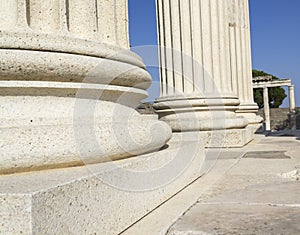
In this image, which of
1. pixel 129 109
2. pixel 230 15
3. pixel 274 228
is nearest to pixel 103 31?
pixel 129 109

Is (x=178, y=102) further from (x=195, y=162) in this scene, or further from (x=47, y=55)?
(x=47, y=55)

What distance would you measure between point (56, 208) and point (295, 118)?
8900 cm

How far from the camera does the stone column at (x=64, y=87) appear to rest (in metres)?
4.57

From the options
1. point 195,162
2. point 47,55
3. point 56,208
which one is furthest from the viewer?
point 195,162

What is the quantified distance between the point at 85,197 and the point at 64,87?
6.13 feet

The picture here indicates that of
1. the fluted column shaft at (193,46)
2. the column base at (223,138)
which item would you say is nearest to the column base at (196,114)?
the column base at (223,138)

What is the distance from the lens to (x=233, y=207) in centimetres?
569

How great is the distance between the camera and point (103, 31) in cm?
618

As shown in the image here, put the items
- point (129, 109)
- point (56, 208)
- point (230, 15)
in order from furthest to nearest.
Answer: point (230, 15), point (129, 109), point (56, 208)

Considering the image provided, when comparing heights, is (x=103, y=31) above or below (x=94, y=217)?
above

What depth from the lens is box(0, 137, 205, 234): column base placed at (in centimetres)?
328

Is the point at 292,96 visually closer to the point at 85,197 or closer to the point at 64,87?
the point at 64,87

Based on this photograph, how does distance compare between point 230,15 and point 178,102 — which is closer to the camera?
point 178,102

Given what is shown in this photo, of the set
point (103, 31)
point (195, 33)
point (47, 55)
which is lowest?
point (47, 55)
